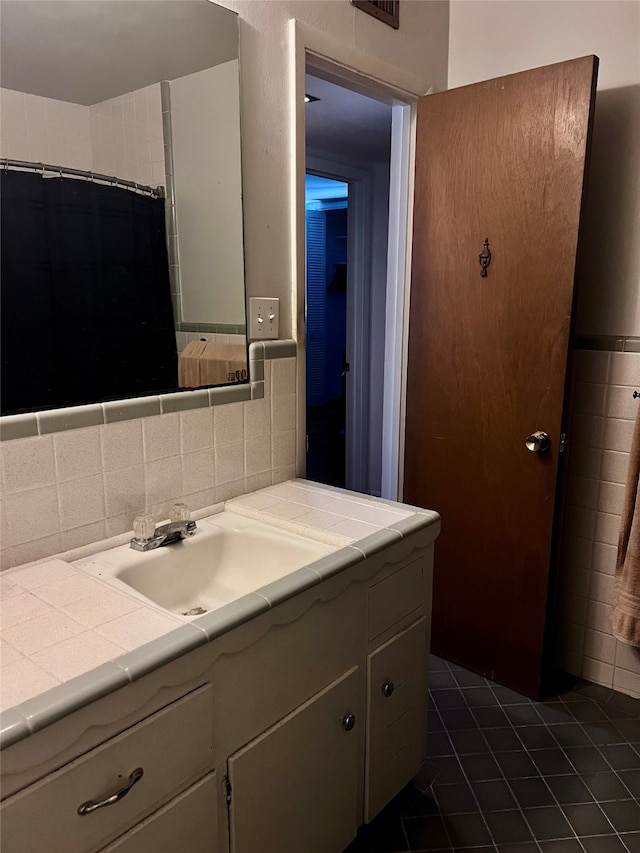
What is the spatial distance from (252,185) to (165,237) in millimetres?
302

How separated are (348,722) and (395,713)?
22 centimetres

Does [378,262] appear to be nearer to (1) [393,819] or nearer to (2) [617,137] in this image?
(2) [617,137]

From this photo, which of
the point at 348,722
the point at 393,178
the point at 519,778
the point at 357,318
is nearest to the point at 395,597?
the point at 348,722

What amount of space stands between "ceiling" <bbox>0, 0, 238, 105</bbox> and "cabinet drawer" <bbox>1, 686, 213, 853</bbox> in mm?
1142

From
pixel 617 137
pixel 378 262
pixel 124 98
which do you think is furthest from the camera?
pixel 378 262

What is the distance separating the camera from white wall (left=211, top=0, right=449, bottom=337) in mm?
1555

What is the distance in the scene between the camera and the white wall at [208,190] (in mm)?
1461

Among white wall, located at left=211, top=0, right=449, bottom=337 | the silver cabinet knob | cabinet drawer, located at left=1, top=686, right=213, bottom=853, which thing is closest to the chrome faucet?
cabinet drawer, located at left=1, top=686, right=213, bottom=853

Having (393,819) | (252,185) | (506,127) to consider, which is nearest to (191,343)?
(252,185)

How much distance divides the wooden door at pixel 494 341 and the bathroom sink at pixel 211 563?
36.5 inches

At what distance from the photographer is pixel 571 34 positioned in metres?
1.94

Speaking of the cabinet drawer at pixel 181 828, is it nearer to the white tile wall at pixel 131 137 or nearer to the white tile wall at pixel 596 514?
the white tile wall at pixel 131 137

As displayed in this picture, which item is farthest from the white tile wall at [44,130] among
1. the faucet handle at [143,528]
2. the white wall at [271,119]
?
the faucet handle at [143,528]

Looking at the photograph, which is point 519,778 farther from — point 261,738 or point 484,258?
point 484,258
